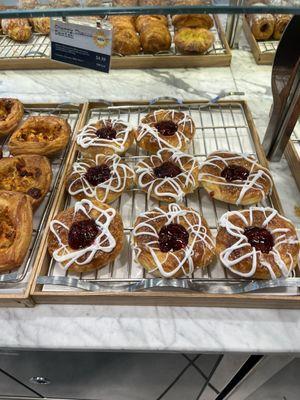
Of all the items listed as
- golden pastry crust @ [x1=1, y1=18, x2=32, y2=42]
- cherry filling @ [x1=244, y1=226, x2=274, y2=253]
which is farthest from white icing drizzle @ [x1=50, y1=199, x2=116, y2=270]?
golden pastry crust @ [x1=1, y1=18, x2=32, y2=42]

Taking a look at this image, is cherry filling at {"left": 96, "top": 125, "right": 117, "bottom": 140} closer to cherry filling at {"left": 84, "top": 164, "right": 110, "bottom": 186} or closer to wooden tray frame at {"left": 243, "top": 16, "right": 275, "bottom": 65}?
cherry filling at {"left": 84, "top": 164, "right": 110, "bottom": 186}

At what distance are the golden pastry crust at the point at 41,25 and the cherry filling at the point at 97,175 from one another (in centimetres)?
152

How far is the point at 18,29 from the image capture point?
8.23 feet

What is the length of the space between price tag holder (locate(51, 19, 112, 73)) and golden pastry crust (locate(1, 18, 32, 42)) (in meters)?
1.25

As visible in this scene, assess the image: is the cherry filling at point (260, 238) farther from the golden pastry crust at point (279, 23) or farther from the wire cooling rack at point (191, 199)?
the golden pastry crust at point (279, 23)

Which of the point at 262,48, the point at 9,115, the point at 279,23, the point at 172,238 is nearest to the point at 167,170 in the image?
the point at 172,238

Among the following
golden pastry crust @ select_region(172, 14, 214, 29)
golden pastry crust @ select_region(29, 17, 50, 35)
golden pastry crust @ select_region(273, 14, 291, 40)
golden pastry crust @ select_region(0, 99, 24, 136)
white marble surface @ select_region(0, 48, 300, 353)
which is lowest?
white marble surface @ select_region(0, 48, 300, 353)

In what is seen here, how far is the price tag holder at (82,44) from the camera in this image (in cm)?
139

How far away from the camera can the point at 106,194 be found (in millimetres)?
1605

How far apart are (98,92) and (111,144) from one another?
665 millimetres

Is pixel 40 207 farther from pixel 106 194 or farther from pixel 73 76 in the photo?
pixel 73 76

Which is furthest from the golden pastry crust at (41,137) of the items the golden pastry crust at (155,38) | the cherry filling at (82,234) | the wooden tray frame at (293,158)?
the wooden tray frame at (293,158)

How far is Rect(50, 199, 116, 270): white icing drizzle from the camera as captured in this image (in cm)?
136

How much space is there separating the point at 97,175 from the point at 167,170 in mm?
345
